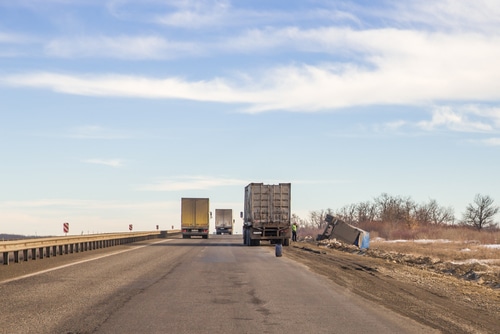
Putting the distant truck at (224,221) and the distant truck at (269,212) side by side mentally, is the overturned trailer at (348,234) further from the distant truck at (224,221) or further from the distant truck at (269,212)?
the distant truck at (224,221)

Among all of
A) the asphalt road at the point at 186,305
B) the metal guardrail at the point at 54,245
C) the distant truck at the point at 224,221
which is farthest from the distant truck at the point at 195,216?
A: the asphalt road at the point at 186,305

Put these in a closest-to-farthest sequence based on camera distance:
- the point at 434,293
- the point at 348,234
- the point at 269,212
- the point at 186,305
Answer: the point at 186,305 < the point at 434,293 < the point at 269,212 < the point at 348,234

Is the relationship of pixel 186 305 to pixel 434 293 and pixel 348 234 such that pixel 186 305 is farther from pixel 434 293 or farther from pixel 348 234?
pixel 348 234

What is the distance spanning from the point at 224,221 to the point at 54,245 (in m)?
62.0

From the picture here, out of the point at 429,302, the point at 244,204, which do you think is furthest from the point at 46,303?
the point at 244,204

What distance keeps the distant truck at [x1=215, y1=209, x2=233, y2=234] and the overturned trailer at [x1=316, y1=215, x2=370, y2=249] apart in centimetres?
3581

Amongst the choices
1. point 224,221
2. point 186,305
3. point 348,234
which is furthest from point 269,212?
point 224,221

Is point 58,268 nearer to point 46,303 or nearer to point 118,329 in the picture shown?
point 46,303

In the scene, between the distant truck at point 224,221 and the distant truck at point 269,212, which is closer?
the distant truck at point 269,212

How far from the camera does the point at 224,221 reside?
301ft

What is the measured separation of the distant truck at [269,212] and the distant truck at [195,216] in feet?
61.5

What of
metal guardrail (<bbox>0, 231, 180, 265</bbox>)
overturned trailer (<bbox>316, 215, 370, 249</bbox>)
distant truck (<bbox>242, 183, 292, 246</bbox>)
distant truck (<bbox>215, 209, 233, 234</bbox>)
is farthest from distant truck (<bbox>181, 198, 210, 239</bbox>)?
distant truck (<bbox>215, 209, 233, 234</bbox>)

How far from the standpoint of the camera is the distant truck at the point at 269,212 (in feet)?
140

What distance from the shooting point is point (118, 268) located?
2184 cm
